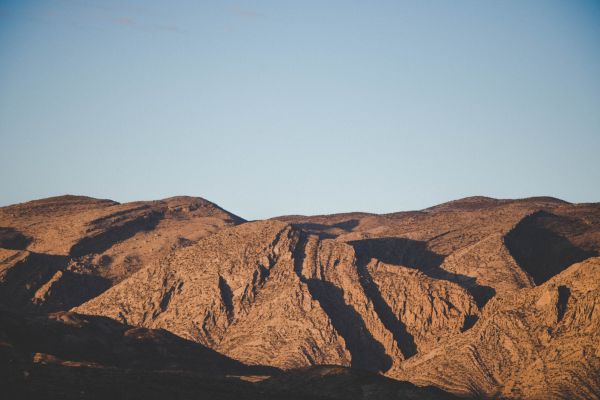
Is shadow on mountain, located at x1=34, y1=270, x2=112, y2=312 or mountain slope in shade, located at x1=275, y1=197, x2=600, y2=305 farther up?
mountain slope in shade, located at x1=275, y1=197, x2=600, y2=305

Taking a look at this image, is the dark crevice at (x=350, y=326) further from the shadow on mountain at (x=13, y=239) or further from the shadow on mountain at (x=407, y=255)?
the shadow on mountain at (x=13, y=239)

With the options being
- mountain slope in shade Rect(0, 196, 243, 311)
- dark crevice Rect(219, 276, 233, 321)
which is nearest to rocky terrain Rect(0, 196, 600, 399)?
dark crevice Rect(219, 276, 233, 321)

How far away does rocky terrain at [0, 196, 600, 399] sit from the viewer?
9900 centimetres

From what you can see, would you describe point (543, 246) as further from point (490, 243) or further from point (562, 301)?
point (562, 301)

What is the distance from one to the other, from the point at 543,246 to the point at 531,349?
1973 inches

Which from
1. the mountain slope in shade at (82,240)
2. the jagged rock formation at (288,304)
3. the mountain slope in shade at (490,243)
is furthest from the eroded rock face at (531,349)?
the mountain slope in shade at (82,240)

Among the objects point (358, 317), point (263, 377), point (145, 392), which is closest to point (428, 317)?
point (358, 317)

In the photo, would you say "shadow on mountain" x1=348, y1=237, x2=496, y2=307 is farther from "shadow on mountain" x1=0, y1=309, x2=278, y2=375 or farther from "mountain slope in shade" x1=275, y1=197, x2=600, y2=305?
"shadow on mountain" x1=0, y1=309, x2=278, y2=375

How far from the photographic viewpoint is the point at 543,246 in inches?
6403

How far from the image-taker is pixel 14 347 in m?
91.8

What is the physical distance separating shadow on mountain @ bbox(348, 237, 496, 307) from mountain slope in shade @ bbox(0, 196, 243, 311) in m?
21.3

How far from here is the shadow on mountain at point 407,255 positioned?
479 feet

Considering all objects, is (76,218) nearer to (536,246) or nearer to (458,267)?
(458,267)

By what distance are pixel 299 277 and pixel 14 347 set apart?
48.9m
